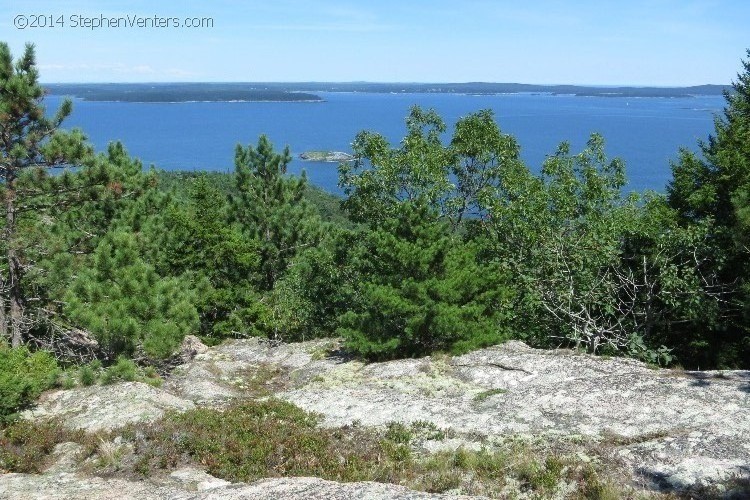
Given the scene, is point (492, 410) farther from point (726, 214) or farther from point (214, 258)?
point (214, 258)

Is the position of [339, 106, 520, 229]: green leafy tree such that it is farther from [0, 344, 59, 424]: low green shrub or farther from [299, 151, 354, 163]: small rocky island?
[299, 151, 354, 163]: small rocky island

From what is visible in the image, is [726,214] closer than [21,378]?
No

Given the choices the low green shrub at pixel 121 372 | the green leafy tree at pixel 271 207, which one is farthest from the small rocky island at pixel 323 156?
the low green shrub at pixel 121 372

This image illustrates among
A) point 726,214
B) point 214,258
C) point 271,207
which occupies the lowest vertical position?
point 214,258

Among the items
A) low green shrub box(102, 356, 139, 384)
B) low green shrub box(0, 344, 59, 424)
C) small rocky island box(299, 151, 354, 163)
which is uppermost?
low green shrub box(0, 344, 59, 424)

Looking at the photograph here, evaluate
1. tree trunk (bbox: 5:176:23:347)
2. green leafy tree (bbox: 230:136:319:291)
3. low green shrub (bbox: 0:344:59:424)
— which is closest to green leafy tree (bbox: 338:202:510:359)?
low green shrub (bbox: 0:344:59:424)

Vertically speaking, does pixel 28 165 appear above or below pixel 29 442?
above

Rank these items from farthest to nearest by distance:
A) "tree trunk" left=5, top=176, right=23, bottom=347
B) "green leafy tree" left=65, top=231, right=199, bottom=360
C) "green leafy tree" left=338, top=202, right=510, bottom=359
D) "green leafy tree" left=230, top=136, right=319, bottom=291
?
"green leafy tree" left=230, top=136, right=319, bottom=291 < "tree trunk" left=5, top=176, right=23, bottom=347 < "green leafy tree" left=338, top=202, right=510, bottom=359 < "green leafy tree" left=65, top=231, right=199, bottom=360

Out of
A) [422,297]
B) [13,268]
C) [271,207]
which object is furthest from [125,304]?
[271,207]

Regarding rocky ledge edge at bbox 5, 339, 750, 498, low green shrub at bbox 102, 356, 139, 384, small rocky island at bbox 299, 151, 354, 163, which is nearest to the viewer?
rocky ledge edge at bbox 5, 339, 750, 498

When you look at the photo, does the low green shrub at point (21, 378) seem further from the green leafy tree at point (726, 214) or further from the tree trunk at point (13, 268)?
the green leafy tree at point (726, 214)

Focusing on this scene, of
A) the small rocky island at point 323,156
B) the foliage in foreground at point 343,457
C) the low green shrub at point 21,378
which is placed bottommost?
the small rocky island at point 323,156

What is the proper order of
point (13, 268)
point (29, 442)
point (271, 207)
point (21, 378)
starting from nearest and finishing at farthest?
point (29, 442) < point (21, 378) < point (13, 268) < point (271, 207)

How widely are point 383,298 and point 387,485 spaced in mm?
8035
